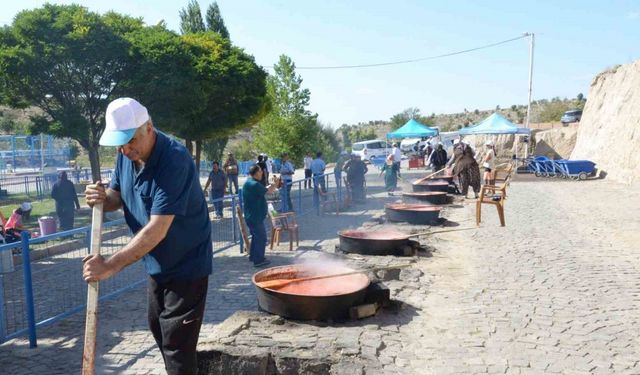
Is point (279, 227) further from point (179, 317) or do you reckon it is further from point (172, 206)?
point (172, 206)

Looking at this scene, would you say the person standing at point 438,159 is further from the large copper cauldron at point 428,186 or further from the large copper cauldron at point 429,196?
the large copper cauldron at point 429,196

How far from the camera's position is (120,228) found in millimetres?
7605

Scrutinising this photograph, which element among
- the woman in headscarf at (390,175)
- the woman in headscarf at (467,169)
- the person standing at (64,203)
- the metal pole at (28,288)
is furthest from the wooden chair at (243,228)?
the woman in headscarf at (390,175)

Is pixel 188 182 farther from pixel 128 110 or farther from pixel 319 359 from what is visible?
pixel 319 359

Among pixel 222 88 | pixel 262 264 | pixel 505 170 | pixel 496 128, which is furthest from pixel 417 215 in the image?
pixel 496 128

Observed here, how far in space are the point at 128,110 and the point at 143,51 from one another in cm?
1035

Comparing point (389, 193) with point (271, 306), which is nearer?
point (271, 306)

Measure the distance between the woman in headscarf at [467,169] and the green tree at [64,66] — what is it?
8682 millimetres

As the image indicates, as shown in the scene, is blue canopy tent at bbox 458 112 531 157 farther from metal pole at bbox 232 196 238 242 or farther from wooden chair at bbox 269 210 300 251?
metal pole at bbox 232 196 238 242

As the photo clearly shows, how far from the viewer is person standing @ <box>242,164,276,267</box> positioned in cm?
827

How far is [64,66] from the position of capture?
1109cm

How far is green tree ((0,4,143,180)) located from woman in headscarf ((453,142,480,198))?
8682mm

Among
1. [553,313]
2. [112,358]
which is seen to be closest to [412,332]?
[553,313]

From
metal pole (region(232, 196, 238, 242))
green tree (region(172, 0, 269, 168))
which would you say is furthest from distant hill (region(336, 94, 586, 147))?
metal pole (region(232, 196, 238, 242))
